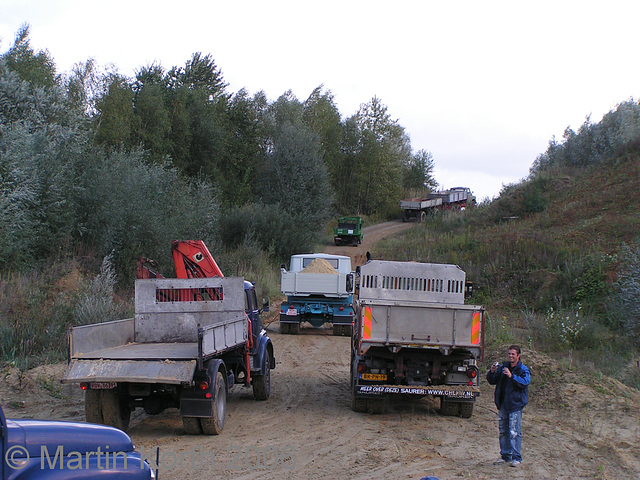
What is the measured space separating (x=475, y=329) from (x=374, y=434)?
223 cm

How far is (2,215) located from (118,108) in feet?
66.9

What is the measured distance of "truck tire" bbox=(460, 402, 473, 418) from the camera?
30.8 ft

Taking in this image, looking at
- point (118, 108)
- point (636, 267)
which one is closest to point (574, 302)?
point (636, 267)

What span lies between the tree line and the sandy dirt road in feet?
29.4

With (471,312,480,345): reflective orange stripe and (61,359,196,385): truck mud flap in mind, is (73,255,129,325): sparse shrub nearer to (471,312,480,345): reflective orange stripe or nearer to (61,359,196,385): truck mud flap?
(61,359,196,385): truck mud flap

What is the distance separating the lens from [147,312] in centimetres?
980

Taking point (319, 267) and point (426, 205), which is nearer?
point (319, 267)

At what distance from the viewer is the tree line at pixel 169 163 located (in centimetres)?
1859

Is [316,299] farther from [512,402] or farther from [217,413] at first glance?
[512,402]

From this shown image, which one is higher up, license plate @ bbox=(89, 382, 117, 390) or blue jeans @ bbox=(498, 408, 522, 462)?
license plate @ bbox=(89, 382, 117, 390)

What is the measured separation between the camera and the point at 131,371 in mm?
7238

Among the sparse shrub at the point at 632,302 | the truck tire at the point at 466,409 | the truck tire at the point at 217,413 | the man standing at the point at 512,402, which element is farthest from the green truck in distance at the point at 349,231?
the man standing at the point at 512,402

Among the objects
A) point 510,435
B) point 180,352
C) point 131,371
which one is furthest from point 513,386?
point 131,371

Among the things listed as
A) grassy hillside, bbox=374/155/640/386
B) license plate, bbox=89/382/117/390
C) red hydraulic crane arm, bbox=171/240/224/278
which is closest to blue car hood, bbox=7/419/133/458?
license plate, bbox=89/382/117/390
